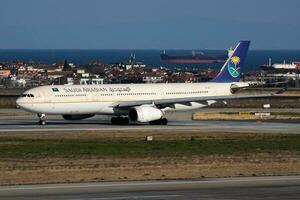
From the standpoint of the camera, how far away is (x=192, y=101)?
2621 inches

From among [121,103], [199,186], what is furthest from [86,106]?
[199,186]

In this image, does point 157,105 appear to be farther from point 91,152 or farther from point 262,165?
point 262,165

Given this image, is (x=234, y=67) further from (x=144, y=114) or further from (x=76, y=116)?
(x=76, y=116)

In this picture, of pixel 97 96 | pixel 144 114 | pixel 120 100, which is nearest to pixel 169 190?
pixel 144 114

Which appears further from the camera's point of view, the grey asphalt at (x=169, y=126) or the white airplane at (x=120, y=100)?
the white airplane at (x=120, y=100)

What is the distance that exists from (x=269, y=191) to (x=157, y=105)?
36303 millimetres

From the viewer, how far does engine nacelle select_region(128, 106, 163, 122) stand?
209ft

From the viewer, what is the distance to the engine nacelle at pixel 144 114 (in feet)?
209

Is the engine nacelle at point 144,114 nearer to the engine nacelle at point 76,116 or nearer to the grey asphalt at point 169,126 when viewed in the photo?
the grey asphalt at point 169,126

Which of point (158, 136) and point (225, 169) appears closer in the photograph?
point (225, 169)

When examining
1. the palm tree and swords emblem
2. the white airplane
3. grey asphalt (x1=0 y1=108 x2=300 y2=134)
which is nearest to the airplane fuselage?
the white airplane

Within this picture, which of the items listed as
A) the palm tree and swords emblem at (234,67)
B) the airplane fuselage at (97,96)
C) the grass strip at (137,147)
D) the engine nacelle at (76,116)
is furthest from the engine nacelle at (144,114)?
the grass strip at (137,147)

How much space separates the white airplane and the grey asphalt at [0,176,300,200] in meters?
30.6

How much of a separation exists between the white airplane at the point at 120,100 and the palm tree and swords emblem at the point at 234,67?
322 cm
